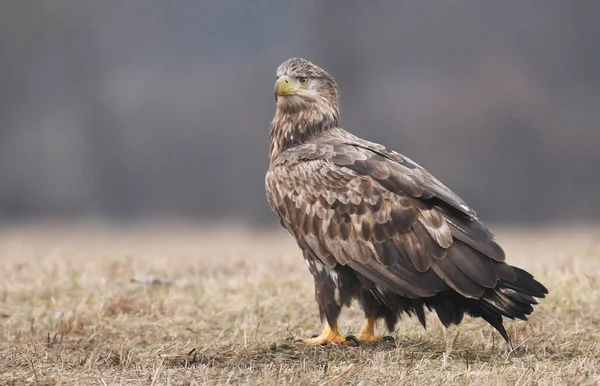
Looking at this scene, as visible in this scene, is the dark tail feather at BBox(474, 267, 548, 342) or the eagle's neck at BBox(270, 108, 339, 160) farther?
the eagle's neck at BBox(270, 108, 339, 160)

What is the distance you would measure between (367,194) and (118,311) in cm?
216

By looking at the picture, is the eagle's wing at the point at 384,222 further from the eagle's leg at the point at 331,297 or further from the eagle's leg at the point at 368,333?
the eagle's leg at the point at 368,333

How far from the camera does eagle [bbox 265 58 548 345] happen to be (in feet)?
15.2

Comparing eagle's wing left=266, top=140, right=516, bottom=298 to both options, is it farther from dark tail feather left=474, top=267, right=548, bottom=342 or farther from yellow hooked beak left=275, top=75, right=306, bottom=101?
yellow hooked beak left=275, top=75, right=306, bottom=101

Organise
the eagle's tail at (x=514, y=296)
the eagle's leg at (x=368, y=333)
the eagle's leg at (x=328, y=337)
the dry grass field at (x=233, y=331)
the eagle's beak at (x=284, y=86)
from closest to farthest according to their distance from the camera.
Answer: the dry grass field at (x=233, y=331)
the eagle's tail at (x=514, y=296)
the eagle's leg at (x=328, y=337)
the eagle's leg at (x=368, y=333)
the eagle's beak at (x=284, y=86)

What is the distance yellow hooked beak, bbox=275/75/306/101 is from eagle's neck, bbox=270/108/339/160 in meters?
0.13

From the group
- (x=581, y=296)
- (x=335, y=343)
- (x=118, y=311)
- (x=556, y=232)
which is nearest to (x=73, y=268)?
(x=118, y=311)

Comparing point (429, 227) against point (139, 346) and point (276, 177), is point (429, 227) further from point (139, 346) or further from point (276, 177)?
point (139, 346)

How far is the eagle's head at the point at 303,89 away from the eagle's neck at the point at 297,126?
0.02 meters

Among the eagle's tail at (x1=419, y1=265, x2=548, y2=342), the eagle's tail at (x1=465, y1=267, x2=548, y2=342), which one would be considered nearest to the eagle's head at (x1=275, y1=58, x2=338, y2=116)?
the eagle's tail at (x1=419, y1=265, x2=548, y2=342)

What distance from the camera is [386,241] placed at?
15.9ft

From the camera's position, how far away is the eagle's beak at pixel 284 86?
5.79 m

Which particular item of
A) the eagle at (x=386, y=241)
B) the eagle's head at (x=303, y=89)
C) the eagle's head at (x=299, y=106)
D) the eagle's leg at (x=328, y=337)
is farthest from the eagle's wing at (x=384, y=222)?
the eagle's head at (x=303, y=89)

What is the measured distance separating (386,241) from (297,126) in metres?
1.29
